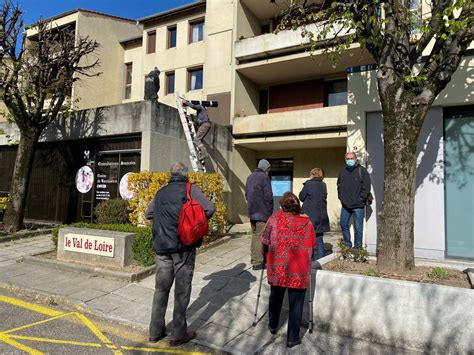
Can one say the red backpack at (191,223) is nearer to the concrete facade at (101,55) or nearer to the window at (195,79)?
the window at (195,79)

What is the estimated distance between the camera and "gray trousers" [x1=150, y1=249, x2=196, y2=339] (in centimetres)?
370

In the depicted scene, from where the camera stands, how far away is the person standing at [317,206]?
5.91 meters

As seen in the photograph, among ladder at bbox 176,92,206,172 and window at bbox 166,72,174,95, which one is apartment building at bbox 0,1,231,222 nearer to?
window at bbox 166,72,174,95

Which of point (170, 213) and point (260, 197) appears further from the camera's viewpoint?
point (260, 197)

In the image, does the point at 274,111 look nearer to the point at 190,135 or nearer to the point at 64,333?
the point at 190,135

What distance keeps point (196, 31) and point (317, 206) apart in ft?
47.0

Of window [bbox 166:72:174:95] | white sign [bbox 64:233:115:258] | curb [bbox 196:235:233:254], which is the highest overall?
window [bbox 166:72:174:95]

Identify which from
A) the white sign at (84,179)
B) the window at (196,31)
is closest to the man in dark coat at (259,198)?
the white sign at (84,179)

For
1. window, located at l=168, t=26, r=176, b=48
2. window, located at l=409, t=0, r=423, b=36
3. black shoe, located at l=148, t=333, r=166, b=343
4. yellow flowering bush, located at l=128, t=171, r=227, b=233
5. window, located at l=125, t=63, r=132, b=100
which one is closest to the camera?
black shoe, located at l=148, t=333, r=166, b=343

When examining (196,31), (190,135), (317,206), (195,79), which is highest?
(196,31)

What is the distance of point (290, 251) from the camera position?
358cm

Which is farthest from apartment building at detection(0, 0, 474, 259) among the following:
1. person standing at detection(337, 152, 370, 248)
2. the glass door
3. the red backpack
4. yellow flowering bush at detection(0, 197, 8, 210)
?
the red backpack

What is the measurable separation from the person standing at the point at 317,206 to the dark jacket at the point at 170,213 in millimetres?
2654

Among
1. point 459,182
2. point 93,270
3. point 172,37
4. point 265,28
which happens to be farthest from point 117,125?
point 172,37
